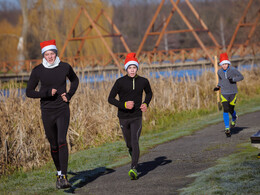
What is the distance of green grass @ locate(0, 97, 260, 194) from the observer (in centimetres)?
709

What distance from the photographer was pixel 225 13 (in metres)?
93.8

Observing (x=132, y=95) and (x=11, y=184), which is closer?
(x=132, y=95)

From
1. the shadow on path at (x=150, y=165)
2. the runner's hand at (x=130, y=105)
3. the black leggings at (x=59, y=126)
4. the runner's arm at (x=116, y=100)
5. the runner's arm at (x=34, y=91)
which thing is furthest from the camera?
the shadow on path at (x=150, y=165)

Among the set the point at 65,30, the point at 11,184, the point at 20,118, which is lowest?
the point at 11,184

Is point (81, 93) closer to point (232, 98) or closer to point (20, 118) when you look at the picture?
point (20, 118)

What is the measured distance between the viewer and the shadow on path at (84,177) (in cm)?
671

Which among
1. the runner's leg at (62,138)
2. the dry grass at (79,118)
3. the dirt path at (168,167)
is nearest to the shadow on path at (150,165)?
the dirt path at (168,167)

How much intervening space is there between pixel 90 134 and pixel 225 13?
283ft

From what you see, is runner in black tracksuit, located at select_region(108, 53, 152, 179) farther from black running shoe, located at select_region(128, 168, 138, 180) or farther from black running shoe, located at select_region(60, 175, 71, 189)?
black running shoe, located at select_region(60, 175, 71, 189)

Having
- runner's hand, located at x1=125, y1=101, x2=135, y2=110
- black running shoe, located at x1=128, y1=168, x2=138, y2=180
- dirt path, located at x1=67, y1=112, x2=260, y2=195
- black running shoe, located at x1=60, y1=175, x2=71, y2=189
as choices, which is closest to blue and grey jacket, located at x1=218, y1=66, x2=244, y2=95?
dirt path, located at x1=67, y1=112, x2=260, y2=195

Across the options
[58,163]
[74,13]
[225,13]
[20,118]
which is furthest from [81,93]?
[225,13]

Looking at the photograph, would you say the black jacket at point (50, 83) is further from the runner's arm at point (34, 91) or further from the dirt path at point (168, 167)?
the dirt path at point (168, 167)

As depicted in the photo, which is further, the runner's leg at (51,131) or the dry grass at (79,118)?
the dry grass at (79,118)

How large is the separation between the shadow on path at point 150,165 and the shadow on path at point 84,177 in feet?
1.58
